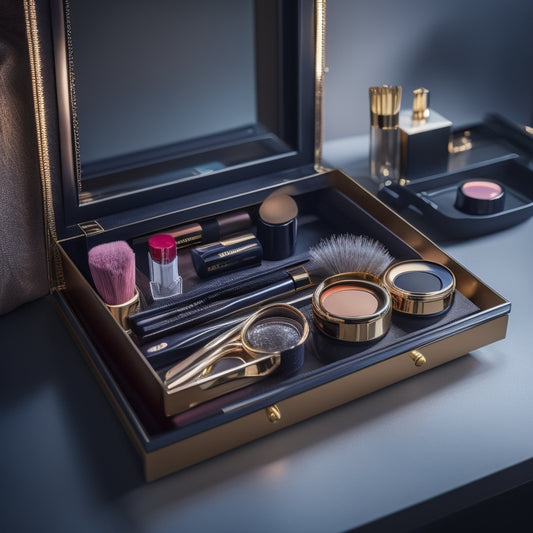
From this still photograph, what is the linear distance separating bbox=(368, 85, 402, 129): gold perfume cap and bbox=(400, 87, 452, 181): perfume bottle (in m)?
0.04

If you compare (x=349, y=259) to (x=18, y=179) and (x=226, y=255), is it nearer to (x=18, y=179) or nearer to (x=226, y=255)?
(x=226, y=255)

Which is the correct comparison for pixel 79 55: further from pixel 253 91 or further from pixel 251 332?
pixel 251 332

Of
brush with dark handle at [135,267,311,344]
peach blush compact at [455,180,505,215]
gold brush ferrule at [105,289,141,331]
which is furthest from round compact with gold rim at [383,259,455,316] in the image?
gold brush ferrule at [105,289,141,331]

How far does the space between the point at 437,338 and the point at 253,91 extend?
47cm

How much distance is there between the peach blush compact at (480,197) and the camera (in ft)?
4.00

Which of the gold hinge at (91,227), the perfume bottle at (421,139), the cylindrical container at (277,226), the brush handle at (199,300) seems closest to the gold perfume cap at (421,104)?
the perfume bottle at (421,139)

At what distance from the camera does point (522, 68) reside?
1.54 m

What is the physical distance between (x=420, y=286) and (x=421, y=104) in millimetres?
388

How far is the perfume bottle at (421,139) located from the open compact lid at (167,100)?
0.15 metres

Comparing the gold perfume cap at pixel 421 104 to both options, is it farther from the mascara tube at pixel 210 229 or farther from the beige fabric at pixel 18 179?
the beige fabric at pixel 18 179

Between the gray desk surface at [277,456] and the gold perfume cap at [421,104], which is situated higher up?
the gold perfume cap at [421,104]

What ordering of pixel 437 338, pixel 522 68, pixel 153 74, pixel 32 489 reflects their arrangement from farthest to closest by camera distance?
pixel 522 68 → pixel 153 74 → pixel 437 338 → pixel 32 489

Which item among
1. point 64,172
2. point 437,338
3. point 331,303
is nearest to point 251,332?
point 331,303

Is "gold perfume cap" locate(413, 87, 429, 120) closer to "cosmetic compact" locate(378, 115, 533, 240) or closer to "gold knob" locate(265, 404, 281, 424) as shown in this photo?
"cosmetic compact" locate(378, 115, 533, 240)
